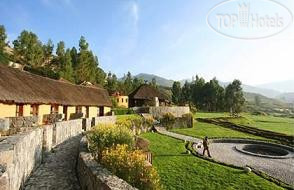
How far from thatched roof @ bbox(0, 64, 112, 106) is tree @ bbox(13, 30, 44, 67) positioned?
143 ft

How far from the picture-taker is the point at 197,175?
16.4 metres

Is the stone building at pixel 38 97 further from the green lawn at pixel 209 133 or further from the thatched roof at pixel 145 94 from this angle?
the thatched roof at pixel 145 94

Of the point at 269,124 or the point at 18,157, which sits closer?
the point at 18,157

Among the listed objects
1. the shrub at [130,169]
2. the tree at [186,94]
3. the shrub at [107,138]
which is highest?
the tree at [186,94]

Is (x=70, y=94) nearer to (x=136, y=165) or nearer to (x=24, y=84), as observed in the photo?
(x=24, y=84)

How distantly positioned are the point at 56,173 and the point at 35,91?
14.4 metres

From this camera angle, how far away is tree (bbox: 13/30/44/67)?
73812 millimetres

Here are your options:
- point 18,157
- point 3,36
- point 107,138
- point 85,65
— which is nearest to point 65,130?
point 107,138

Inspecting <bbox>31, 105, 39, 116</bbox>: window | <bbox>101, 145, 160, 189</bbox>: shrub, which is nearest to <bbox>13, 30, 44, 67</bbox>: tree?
<bbox>31, 105, 39, 116</bbox>: window

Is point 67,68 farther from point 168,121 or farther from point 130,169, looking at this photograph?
point 130,169

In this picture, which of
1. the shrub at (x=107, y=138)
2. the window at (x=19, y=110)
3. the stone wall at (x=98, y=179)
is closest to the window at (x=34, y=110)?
the window at (x=19, y=110)

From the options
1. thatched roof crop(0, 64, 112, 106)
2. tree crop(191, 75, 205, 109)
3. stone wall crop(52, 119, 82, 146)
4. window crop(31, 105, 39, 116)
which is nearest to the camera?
stone wall crop(52, 119, 82, 146)

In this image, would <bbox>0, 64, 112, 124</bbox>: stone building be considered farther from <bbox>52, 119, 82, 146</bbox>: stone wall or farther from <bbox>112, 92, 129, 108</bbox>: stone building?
<bbox>112, 92, 129, 108</bbox>: stone building

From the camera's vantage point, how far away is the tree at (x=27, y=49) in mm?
73812
